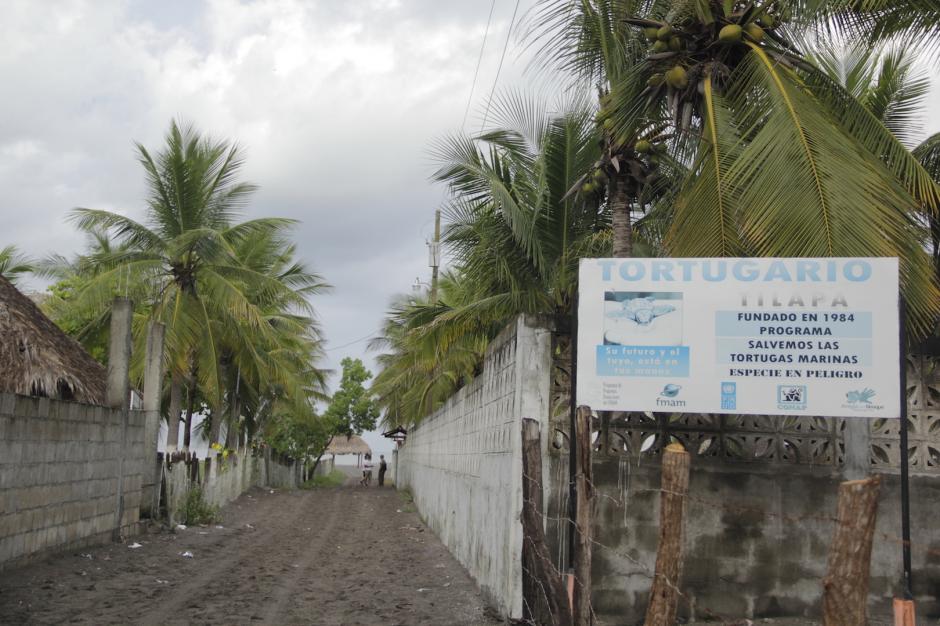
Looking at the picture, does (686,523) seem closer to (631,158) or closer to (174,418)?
(631,158)

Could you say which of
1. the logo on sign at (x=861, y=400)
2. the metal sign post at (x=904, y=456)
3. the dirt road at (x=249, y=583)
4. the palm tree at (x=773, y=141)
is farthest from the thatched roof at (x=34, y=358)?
the metal sign post at (x=904, y=456)

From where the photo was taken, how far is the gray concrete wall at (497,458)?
7.60 metres

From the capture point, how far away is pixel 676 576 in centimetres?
453

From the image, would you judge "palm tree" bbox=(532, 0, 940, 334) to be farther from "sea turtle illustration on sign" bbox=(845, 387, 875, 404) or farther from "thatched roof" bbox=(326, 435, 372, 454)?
"thatched roof" bbox=(326, 435, 372, 454)

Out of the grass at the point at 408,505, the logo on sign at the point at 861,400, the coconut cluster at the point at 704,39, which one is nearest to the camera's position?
the logo on sign at the point at 861,400

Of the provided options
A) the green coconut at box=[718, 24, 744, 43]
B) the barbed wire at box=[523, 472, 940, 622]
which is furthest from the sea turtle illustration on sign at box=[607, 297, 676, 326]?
the green coconut at box=[718, 24, 744, 43]

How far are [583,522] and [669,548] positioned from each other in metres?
1.32

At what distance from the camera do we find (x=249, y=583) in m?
10.9

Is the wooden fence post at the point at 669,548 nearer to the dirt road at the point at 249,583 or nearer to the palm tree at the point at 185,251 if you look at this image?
the dirt road at the point at 249,583

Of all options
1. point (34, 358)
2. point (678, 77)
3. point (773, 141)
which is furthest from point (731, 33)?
point (34, 358)

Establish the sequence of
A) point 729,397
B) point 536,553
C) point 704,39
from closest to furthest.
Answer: point 536,553
point 729,397
point 704,39

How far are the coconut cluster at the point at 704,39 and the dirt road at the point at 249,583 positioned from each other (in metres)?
5.27

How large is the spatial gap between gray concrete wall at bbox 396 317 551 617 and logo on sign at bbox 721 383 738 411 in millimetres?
1570

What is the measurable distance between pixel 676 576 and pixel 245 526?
52.2ft
